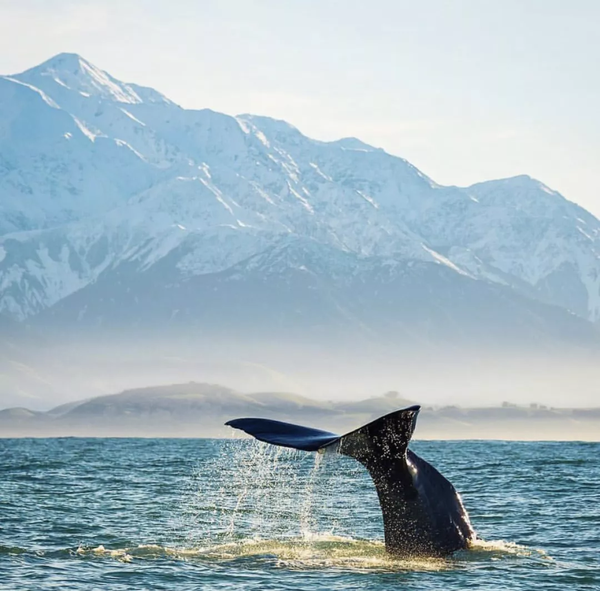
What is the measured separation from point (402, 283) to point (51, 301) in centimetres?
5530

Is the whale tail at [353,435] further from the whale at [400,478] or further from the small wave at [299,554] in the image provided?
the small wave at [299,554]

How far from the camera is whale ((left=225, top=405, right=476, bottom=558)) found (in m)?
12.9

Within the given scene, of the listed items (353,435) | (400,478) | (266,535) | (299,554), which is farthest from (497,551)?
(353,435)

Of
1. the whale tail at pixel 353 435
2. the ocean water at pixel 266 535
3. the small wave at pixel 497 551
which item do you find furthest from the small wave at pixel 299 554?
the whale tail at pixel 353 435

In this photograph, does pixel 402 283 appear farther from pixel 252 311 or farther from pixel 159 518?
pixel 159 518

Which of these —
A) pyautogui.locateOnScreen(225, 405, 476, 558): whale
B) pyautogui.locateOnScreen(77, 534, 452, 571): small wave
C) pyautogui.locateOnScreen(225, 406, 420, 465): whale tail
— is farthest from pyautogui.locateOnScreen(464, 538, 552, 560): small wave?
pyautogui.locateOnScreen(225, 406, 420, 465): whale tail

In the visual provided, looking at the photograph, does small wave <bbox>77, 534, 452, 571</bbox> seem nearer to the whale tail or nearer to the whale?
the whale

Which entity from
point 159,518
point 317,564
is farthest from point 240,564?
point 159,518

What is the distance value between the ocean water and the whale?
0.26m

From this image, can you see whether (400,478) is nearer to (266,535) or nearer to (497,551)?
(497,551)

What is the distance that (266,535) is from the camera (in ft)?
63.2

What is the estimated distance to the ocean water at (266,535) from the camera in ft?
47.8

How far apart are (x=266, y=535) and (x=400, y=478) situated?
5.87 metres

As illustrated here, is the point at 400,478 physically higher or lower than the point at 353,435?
lower
